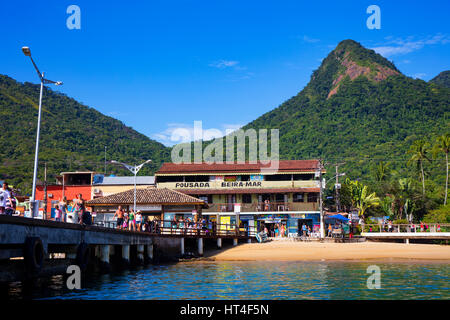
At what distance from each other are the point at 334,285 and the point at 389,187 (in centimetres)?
5226

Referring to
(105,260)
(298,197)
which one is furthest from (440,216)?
(105,260)

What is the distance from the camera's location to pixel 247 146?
365 feet

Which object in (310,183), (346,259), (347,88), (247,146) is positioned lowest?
(346,259)

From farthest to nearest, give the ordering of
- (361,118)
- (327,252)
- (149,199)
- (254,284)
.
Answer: (361,118) < (149,199) < (327,252) < (254,284)

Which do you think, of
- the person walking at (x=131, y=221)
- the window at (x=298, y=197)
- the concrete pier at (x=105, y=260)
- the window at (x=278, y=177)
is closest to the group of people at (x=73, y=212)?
the concrete pier at (x=105, y=260)

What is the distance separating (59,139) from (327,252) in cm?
7099

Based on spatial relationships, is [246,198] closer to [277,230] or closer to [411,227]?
[277,230]

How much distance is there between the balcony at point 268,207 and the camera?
179 feet

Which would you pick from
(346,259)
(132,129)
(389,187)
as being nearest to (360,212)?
(389,187)

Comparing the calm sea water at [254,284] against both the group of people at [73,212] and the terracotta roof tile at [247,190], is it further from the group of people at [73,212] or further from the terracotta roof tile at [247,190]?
the terracotta roof tile at [247,190]

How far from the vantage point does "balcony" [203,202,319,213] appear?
2146 inches

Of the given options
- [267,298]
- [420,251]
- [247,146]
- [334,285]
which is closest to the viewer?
[267,298]

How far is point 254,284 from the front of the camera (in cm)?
1972
